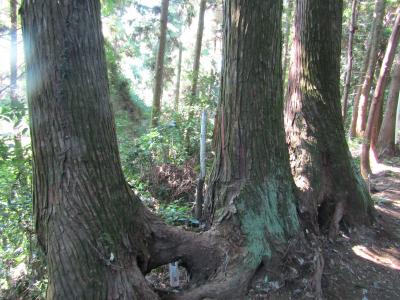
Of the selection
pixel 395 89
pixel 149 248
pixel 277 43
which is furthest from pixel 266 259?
pixel 395 89

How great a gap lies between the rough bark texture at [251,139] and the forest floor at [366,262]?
88cm

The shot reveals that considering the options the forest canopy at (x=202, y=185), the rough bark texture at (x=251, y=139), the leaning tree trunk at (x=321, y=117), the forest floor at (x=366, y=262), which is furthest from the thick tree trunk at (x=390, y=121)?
the rough bark texture at (x=251, y=139)

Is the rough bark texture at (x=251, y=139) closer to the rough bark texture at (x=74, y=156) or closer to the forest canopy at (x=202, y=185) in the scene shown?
the forest canopy at (x=202, y=185)

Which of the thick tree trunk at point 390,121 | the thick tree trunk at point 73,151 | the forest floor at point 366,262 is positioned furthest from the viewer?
the thick tree trunk at point 390,121

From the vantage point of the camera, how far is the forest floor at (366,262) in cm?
446

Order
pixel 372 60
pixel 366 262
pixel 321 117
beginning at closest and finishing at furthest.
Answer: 1. pixel 366 262
2. pixel 321 117
3. pixel 372 60

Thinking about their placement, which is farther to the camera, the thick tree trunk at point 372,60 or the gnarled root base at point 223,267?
the thick tree trunk at point 372,60

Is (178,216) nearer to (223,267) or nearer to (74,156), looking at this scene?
(223,267)

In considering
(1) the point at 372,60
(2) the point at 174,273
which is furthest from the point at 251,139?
(1) the point at 372,60

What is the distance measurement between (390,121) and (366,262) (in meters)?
10.4

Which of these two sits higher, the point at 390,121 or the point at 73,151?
the point at 390,121

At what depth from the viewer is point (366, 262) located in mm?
5121

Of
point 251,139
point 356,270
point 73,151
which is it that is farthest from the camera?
point 356,270

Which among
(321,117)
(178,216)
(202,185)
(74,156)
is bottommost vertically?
(178,216)
